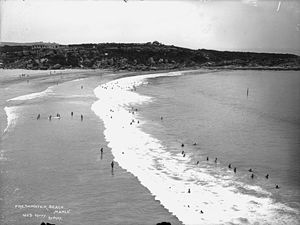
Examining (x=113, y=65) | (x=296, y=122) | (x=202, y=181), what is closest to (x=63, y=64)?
(x=113, y=65)

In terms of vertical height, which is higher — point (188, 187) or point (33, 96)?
point (33, 96)

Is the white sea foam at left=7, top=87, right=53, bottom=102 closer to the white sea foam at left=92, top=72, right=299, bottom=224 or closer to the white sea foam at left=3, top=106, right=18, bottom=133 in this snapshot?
the white sea foam at left=3, top=106, right=18, bottom=133

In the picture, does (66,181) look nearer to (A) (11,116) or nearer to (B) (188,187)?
(B) (188,187)

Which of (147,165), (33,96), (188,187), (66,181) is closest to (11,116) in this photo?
(33,96)

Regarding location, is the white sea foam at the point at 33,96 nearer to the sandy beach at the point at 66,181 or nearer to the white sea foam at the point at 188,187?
the sandy beach at the point at 66,181

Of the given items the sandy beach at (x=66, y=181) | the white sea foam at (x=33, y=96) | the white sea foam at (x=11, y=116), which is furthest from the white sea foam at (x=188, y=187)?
the white sea foam at (x=33, y=96)

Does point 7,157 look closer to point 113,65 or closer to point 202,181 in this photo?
point 202,181
